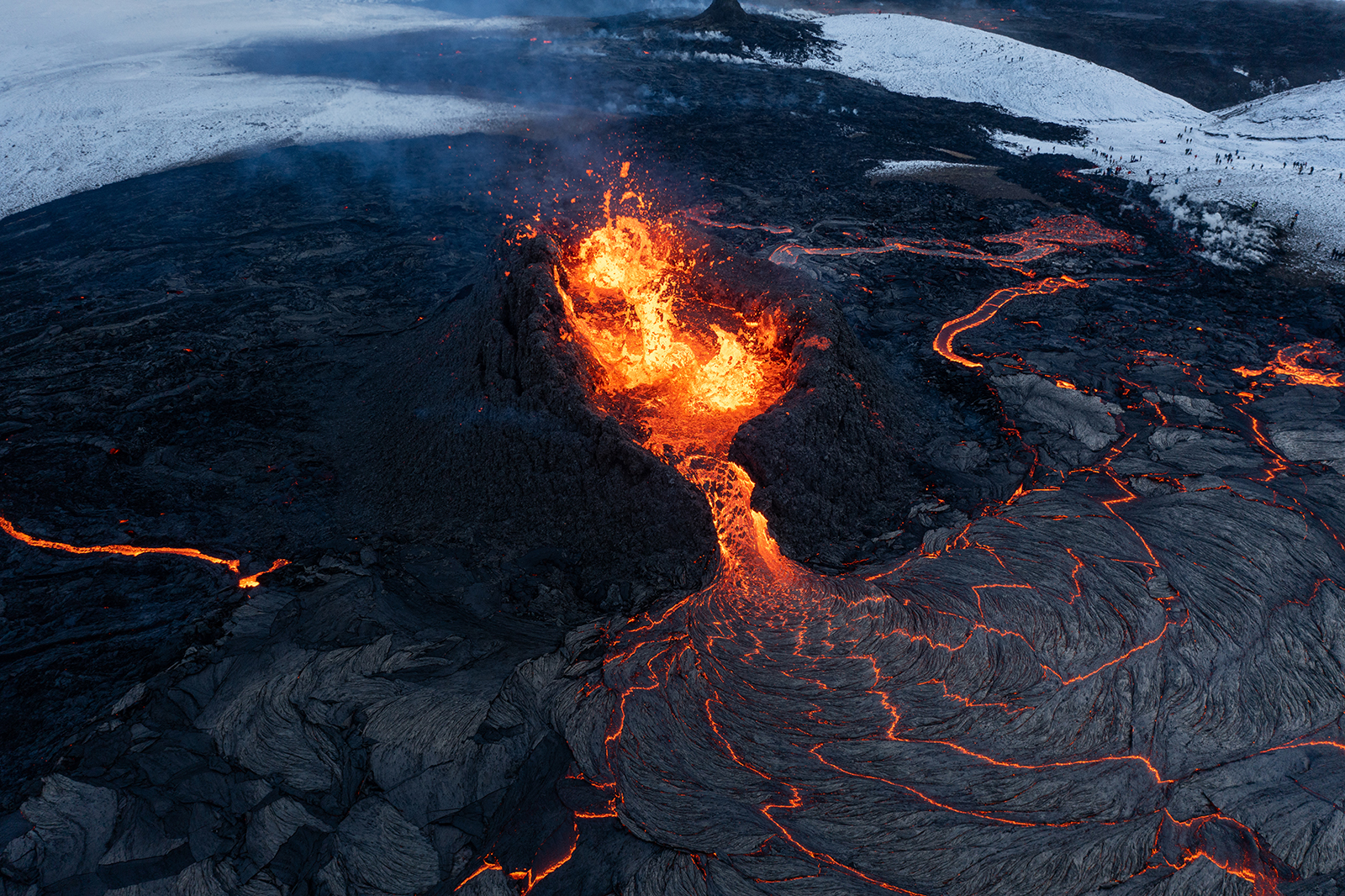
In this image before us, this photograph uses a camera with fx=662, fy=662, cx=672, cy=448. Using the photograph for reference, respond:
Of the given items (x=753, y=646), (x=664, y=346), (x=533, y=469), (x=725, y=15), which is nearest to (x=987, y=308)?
(x=664, y=346)

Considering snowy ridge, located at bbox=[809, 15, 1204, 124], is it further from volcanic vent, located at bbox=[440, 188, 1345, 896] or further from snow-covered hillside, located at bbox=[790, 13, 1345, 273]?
volcanic vent, located at bbox=[440, 188, 1345, 896]

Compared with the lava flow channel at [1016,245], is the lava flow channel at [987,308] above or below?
below

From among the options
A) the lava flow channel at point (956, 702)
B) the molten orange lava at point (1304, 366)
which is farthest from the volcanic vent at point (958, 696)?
the molten orange lava at point (1304, 366)

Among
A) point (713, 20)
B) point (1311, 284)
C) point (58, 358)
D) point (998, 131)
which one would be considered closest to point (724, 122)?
point (998, 131)

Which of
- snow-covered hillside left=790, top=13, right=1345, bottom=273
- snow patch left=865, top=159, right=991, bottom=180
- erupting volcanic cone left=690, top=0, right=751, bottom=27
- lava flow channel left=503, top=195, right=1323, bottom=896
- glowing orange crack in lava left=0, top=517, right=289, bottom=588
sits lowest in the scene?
glowing orange crack in lava left=0, top=517, right=289, bottom=588

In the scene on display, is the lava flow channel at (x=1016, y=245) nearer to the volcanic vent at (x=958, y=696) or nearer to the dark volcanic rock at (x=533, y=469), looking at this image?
the volcanic vent at (x=958, y=696)

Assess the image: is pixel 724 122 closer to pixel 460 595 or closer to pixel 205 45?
pixel 460 595

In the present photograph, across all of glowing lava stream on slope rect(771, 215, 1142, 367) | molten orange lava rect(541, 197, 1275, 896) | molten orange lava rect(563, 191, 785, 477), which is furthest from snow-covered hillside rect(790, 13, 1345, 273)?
molten orange lava rect(541, 197, 1275, 896)
